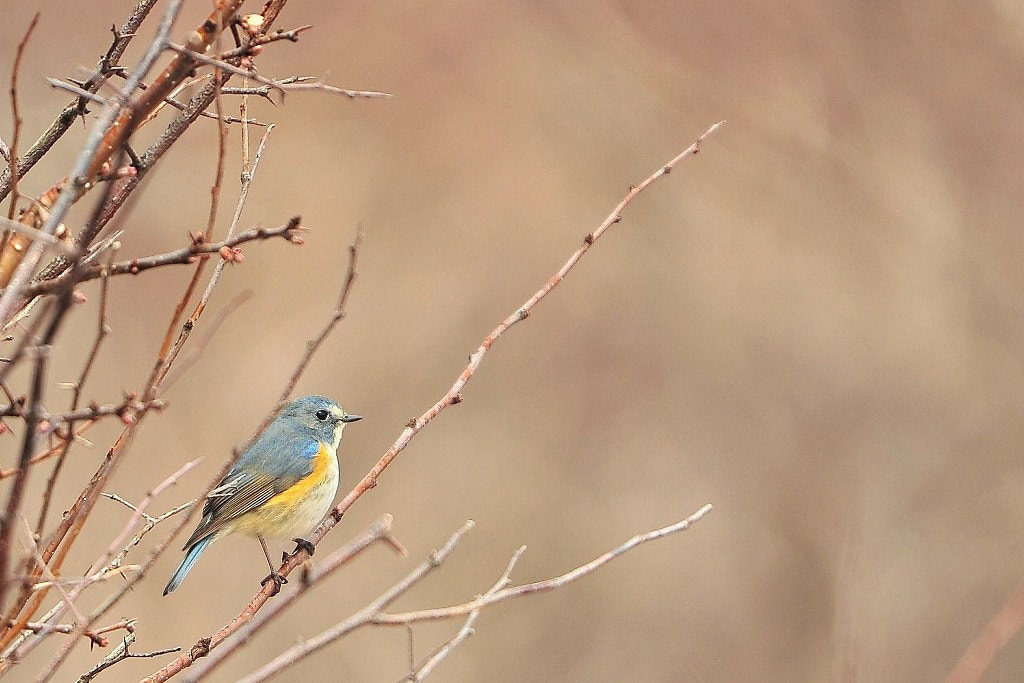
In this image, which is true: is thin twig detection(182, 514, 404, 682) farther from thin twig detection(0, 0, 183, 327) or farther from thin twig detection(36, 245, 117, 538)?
thin twig detection(0, 0, 183, 327)

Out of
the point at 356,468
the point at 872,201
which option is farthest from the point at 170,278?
the point at 872,201

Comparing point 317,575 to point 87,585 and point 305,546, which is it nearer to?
point 87,585

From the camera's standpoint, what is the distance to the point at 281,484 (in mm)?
3600

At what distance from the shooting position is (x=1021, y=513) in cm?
621

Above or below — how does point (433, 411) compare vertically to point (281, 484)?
below

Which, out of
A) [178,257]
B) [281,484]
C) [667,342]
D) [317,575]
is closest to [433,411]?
[178,257]

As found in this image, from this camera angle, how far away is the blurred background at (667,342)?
621cm

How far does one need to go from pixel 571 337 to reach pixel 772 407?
54.2 inches

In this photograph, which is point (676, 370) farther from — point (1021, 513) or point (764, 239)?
point (1021, 513)

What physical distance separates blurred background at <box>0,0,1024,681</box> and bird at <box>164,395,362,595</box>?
2.29 metres

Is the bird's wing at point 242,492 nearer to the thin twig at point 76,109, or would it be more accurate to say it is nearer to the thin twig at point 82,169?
→ the thin twig at point 76,109

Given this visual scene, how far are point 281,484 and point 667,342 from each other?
142 inches

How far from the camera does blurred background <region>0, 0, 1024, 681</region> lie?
6207 millimetres

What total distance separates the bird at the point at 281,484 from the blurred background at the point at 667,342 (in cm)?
229
